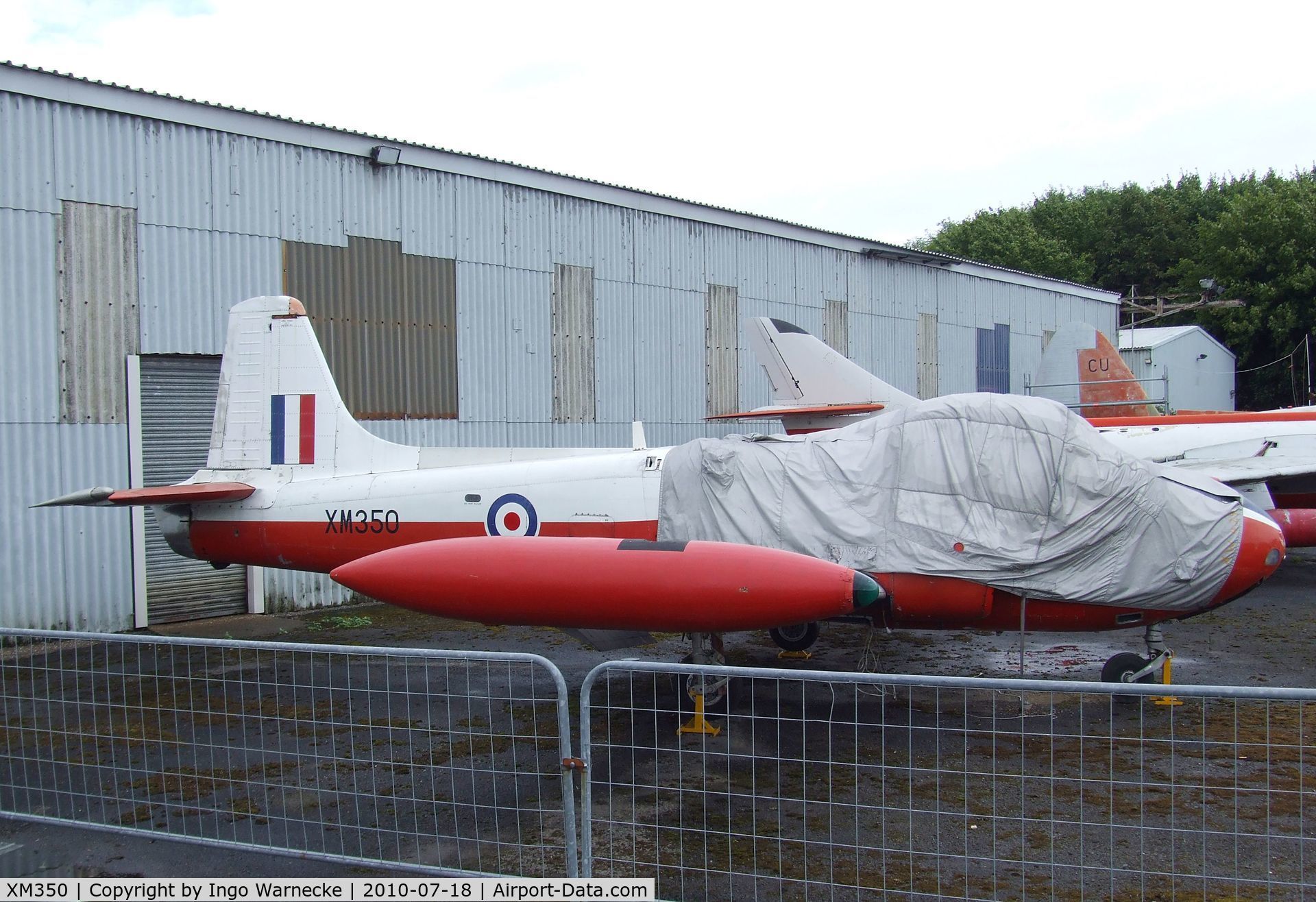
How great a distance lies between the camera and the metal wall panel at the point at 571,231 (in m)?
16.1

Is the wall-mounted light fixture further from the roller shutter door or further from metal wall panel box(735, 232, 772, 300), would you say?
metal wall panel box(735, 232, 772, 300)

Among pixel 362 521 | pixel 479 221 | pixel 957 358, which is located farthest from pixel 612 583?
pixel 957 358

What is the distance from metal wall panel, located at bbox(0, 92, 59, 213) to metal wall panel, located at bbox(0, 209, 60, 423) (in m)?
0.16

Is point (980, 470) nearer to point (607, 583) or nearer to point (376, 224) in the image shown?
point (607, 583)

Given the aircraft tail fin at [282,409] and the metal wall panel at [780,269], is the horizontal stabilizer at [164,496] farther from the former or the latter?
the metal wall panel at [780,269]

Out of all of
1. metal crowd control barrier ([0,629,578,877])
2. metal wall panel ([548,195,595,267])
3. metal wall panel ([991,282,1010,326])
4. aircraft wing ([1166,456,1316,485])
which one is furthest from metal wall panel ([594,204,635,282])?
metal wall panel ([991,282,1010,326])

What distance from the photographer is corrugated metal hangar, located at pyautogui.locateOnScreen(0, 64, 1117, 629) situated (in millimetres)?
11242

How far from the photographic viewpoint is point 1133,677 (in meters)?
7.71

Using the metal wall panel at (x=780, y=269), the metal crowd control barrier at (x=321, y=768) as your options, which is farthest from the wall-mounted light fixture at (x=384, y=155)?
the metal wall panel at (x=780, y=269)

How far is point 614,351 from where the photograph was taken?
1691cm

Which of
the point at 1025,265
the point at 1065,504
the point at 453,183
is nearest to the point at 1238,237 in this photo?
the point at 1025,265

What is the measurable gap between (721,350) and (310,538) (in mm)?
11066

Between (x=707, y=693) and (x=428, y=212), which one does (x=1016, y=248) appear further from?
(x=707, y=693)

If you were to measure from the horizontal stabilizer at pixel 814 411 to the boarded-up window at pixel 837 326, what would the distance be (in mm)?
5312
